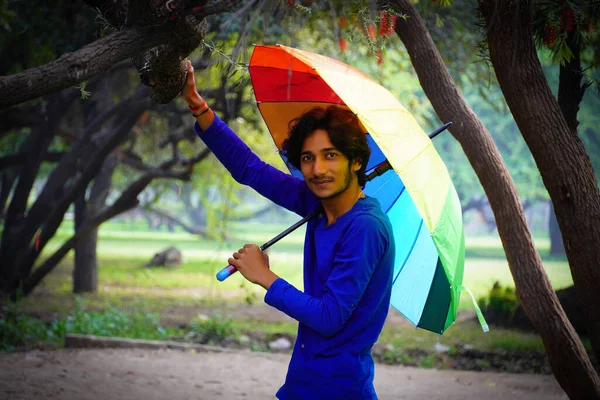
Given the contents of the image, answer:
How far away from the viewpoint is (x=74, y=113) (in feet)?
49.7

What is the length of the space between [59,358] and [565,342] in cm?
554

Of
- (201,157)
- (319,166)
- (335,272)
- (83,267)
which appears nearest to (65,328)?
(201,157)

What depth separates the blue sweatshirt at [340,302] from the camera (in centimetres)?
Answer: 248

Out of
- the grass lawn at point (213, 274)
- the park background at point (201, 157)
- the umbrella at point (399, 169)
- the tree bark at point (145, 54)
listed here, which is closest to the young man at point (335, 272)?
the umbrella at point (399, 169)

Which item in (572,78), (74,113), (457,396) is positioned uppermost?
(74,113)

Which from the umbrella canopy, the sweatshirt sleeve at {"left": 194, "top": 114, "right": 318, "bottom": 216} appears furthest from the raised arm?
the umbrella canopy

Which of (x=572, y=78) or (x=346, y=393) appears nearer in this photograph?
(x=346, y=393)

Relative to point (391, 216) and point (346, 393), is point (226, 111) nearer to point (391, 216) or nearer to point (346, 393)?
point (391, 216)

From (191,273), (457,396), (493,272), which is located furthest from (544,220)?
(457,396)

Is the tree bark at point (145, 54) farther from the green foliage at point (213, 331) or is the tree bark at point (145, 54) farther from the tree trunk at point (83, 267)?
the tree trunk at point (83, 267)

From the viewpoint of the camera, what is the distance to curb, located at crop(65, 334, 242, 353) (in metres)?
8.35

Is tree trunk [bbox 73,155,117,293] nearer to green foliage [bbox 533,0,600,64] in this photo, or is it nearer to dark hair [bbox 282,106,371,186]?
green foliage [bbox 533,0,600,64]

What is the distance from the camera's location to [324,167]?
8.93 ft

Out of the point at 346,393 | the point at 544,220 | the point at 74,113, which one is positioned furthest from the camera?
the point at 544,220
